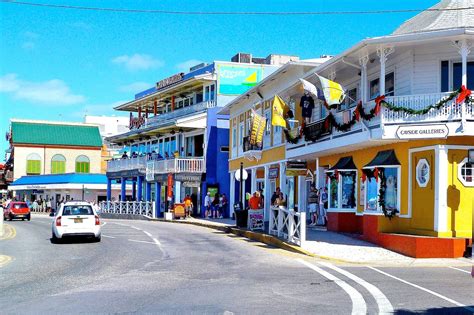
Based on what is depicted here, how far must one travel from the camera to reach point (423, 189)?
20.2m

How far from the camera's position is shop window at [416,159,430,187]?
20047 mm

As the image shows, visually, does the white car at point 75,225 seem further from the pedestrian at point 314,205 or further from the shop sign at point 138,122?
the shop sign at point 138,122

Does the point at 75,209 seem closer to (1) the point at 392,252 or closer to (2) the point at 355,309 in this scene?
(1) the point at 392,252

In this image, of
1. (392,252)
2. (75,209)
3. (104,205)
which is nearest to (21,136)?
(104,205)

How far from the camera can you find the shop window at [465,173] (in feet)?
64.2

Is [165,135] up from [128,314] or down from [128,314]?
up

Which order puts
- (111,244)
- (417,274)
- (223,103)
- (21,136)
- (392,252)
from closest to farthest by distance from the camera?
(417,274) → (392,252) → (111,244) → (223,103) → (21,136)

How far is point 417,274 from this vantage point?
15156 millimetres

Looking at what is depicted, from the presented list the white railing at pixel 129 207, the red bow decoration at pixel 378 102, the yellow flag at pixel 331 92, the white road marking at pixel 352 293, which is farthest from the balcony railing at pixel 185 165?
the white road marking at pixel 352 293

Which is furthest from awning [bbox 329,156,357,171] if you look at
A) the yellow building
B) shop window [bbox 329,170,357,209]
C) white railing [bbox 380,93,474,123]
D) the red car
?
the red car

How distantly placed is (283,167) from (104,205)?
25680mm

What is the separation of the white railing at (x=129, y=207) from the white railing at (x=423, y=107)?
28977 mm

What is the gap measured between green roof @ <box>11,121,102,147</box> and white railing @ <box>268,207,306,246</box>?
6217 cm

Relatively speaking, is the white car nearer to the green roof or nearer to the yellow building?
the yellow building
